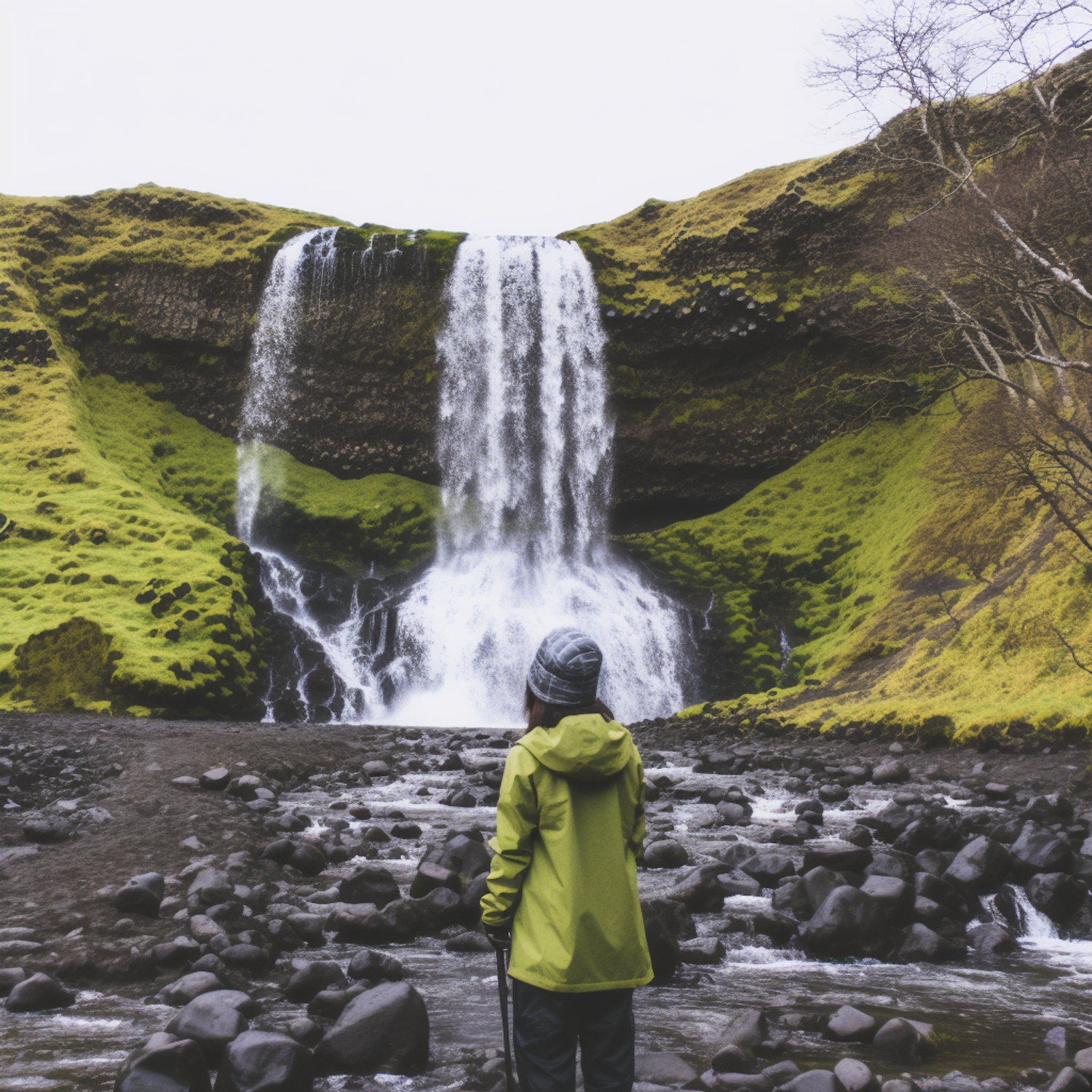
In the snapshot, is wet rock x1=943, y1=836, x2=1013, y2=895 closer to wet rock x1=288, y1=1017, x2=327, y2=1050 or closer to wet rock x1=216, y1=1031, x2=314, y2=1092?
wet rock x1=288, y1=1017, x2=327, y2=1050

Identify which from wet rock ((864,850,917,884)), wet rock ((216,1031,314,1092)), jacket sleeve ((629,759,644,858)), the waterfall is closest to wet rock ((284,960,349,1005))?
wet rock ((216,1031,314,1092))

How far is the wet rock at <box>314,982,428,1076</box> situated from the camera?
4.23m

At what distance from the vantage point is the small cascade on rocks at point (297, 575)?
26.3 meters

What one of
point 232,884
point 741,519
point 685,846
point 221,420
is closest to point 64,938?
point 232,884

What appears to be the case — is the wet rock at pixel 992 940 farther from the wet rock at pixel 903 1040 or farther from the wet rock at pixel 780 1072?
the wet rock at pixel 780 1072

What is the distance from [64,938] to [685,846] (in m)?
5.73

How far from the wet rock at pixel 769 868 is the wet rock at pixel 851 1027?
2733 millimetres

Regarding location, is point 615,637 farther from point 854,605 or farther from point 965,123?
point 965,123

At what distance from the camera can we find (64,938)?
18.4 feet

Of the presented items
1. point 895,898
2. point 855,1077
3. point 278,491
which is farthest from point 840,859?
point 278,491

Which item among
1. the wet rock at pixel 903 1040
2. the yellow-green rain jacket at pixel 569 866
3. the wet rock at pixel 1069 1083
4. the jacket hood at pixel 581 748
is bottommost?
the wet rock at pixel 903 1040

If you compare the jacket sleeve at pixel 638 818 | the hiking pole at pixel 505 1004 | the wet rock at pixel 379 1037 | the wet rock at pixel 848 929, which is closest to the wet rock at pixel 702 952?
the wet rock at pixel 848 929

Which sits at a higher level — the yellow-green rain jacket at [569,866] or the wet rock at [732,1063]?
the yellow-green rain jacket at [569,866]

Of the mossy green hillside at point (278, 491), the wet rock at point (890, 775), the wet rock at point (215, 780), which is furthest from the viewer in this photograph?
the mossy green hillside at point (278, 491)
